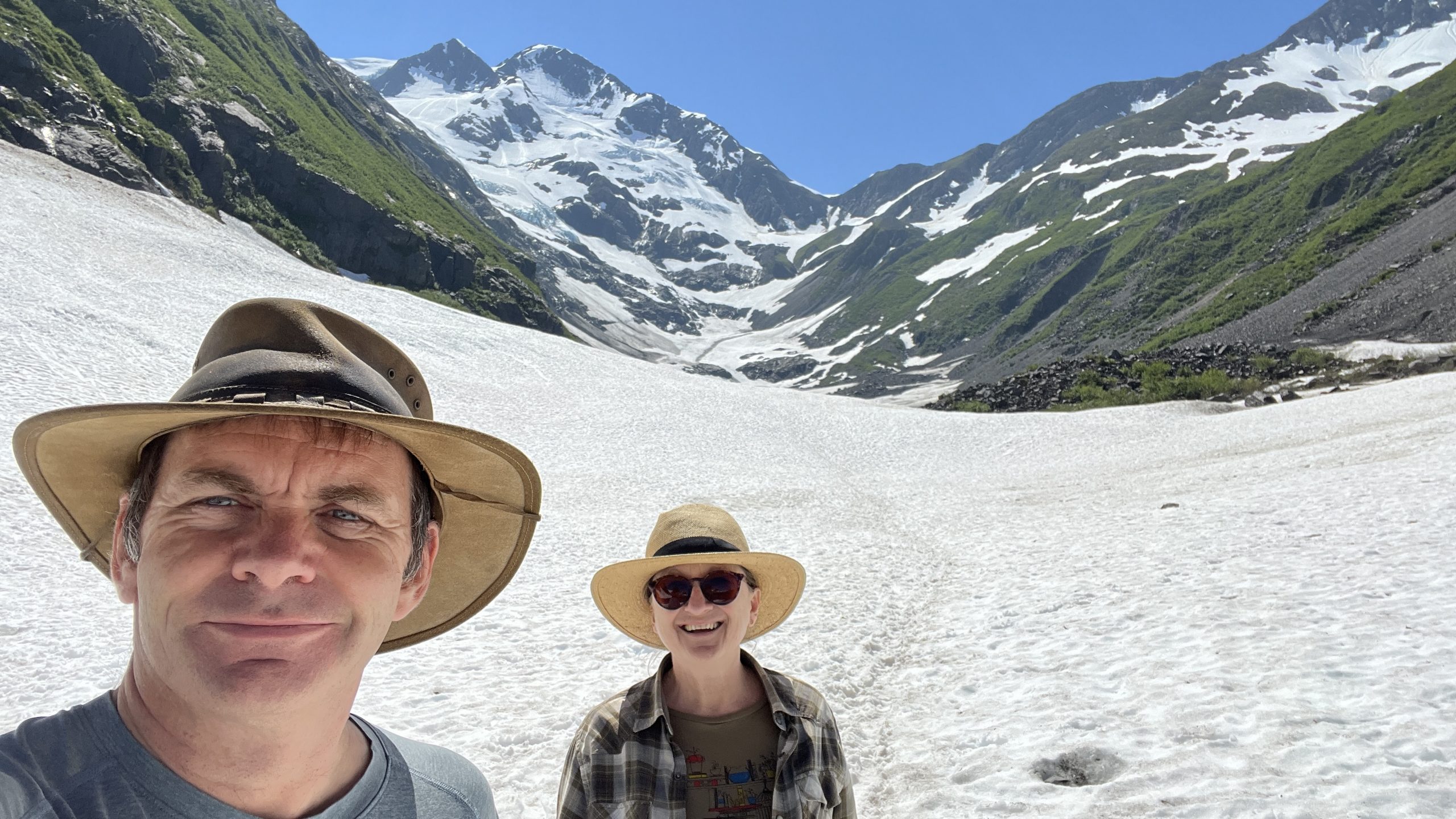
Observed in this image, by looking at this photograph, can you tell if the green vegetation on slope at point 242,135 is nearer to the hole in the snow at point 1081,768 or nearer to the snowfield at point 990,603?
the snowfield at point 990,603

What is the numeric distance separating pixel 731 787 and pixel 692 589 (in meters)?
0.95

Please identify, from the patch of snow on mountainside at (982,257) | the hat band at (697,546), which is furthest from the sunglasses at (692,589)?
the patch of snow on mountainside at (982,257)

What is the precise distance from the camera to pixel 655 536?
4.11 meters

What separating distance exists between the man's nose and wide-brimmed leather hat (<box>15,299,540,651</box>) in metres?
0.28

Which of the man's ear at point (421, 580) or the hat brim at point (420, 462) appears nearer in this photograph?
the hat brim at point (420, 462)

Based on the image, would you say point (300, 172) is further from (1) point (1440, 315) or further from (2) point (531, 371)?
(1) point (1440, 315)

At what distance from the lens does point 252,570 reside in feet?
5.65

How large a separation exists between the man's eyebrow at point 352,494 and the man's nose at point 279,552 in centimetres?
7

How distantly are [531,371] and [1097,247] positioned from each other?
133334 mm

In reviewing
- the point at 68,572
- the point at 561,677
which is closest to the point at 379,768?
the point at 561,677

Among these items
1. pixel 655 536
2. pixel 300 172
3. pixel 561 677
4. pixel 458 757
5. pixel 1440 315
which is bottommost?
pixel 561 677

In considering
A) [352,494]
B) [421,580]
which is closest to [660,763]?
[421,580]

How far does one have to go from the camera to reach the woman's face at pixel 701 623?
3.66 meters

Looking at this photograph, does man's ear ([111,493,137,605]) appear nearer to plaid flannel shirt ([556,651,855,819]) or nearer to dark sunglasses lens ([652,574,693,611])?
plaid flannel shirt ([556,651,855,819])
